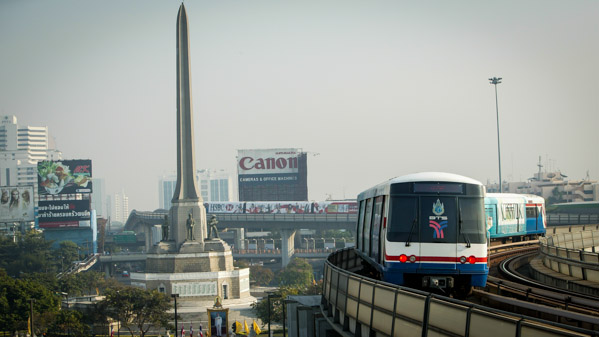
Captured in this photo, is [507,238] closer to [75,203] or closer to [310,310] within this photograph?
[310,310]

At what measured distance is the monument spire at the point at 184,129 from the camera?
A: 8469 centimetres

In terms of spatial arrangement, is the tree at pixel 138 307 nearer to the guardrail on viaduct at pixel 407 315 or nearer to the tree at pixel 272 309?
the tree at pixel 272 309

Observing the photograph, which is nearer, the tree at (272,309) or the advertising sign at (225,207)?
the tree at (272,309)

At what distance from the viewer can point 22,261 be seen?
142m

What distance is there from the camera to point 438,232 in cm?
2102

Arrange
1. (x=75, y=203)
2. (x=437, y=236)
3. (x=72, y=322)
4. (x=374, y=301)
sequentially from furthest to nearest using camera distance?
(x=75, y=203) < (x=72, y=322) < (x=437, y=236) < (x=374, y=301)

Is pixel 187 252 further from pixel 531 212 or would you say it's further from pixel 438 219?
pixel 438 219

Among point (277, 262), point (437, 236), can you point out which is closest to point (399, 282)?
point (437, 236)

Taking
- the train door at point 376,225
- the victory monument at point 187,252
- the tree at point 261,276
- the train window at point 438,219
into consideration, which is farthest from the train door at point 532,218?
the tree at point 261,276

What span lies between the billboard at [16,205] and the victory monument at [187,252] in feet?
317

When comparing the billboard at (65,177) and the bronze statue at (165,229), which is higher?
the billboard at (65,177)

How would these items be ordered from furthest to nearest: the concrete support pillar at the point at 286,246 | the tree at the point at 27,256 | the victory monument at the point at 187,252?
the concrete support pillar at the point at 286,246 → the tree at the point at 27,256 → the victory monument at the point at 187,252

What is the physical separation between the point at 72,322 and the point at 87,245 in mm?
108377

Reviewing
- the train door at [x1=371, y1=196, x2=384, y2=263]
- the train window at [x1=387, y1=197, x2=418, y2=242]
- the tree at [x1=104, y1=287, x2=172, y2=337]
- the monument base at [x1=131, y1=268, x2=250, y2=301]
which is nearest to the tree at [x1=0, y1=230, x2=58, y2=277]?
the monument base at [x1=131, y1=268, x2=250, y2=301]
